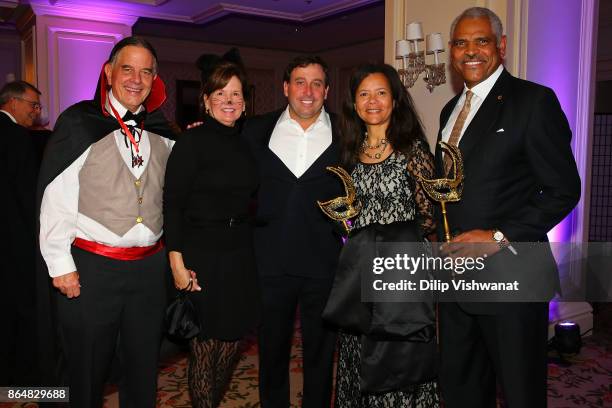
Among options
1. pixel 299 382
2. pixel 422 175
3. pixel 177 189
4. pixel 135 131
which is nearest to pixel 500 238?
pixel 422 175

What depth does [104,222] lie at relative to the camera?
7.59 ft

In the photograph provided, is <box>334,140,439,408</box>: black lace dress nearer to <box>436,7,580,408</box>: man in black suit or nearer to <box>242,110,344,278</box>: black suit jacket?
<box>436,7,580,408</box>: man in black suit

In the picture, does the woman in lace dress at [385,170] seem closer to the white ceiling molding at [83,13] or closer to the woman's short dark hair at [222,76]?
the woman's short dark hair at [222,76]

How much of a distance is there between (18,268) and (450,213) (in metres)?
2.81

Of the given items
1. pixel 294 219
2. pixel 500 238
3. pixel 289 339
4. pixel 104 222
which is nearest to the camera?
pixel 500 238

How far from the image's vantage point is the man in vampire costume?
2.27 m

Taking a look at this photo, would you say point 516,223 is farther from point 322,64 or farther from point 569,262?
point 569,262

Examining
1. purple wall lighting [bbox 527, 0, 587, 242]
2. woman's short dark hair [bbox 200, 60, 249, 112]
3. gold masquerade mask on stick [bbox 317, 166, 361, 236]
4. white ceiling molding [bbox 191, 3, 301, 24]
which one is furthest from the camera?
white ceiling molding [bbox 191, 3, 301, 24]

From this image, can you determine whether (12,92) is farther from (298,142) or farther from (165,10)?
(165,10)

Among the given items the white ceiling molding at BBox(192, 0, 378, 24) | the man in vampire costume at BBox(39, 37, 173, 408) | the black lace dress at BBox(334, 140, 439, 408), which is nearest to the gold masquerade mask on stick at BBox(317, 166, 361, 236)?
the black lace dress at BBox(334, 140, 439, 408)

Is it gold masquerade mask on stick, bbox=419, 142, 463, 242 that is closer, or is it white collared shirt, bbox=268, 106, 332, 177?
gold masquerade mask on stick, bbox=419, 142, 463, 242

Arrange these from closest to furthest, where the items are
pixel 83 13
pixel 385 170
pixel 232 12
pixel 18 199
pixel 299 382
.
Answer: pixel 385 170
pixel 18 199
pixel 299 382
pixel 83 13
pixel 232 12

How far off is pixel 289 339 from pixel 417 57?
2951 mm

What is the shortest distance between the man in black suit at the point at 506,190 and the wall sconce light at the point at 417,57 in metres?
2.18
